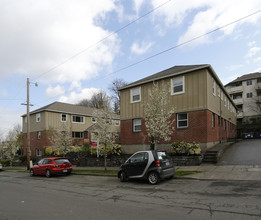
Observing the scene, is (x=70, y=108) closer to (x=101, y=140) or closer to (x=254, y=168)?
(x=101, y=140)

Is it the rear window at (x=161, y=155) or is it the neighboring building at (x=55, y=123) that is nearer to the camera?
the rear window at (x=161, y=155)

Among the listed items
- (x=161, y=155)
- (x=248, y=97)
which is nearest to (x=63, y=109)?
(x=161, y=155)

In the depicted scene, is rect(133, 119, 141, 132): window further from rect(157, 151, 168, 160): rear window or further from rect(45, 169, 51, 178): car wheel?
rect(157, 151, 168, 160): rear window

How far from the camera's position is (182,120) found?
57.6ft

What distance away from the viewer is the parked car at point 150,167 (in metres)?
9.81

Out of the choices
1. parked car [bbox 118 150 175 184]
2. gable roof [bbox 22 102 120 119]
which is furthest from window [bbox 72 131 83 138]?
parked car [bbox 118 150 175 184]

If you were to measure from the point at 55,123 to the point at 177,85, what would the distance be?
21.9m

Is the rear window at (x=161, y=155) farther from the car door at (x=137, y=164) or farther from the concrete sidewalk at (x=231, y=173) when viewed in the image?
the concrete sidewalk at (x=231, y=173)

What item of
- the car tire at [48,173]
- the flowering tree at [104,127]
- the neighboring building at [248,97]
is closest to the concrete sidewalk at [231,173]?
the flowering tree at [104,127]

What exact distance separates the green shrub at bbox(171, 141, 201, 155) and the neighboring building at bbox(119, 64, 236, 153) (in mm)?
1819

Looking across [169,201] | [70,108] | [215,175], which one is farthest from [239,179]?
[70,108]

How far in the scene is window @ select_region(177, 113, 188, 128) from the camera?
17.4m

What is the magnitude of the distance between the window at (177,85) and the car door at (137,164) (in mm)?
8977

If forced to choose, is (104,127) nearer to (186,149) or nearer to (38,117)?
(186,149)
